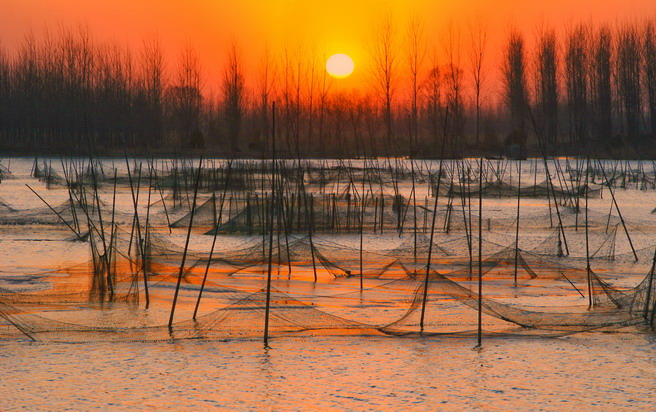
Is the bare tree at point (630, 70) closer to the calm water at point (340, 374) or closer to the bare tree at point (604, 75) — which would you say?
the bare tree at point (604, 75)

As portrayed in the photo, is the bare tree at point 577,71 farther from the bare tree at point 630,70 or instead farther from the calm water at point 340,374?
the calm water at point 340,374

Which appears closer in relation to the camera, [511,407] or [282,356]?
[511,407]

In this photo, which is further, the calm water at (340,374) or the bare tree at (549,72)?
the bare tree at (549,72)

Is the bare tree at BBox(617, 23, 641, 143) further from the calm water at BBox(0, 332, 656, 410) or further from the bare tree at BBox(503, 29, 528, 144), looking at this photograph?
the calm water at BBox(0, 332, 656, 410)

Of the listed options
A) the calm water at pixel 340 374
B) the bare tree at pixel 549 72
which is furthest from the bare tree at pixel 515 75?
the calm water at pixel 340 374

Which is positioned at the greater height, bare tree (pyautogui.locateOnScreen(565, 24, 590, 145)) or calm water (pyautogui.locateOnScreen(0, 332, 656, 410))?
bare tree (pyautogui.locateOnScreen(565, 24, 590, 145))

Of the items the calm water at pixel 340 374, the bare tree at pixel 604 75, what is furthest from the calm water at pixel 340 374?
the bare tree at pixel 604 75

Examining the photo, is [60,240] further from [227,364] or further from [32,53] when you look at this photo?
[32,53]

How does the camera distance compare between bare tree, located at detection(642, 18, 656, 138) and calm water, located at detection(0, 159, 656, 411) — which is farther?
bare tree, located at detection(642, 18, 656, 138)

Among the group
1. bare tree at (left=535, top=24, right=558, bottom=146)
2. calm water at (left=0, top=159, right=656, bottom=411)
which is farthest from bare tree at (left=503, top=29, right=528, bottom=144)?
calm water at (left=0, top=159, right=656, bottom=411)

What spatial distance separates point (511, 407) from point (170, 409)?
1192 mm

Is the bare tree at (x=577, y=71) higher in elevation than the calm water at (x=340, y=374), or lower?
higher

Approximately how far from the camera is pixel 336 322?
3.48m

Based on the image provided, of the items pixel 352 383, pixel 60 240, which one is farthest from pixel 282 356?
pixel 60 240
